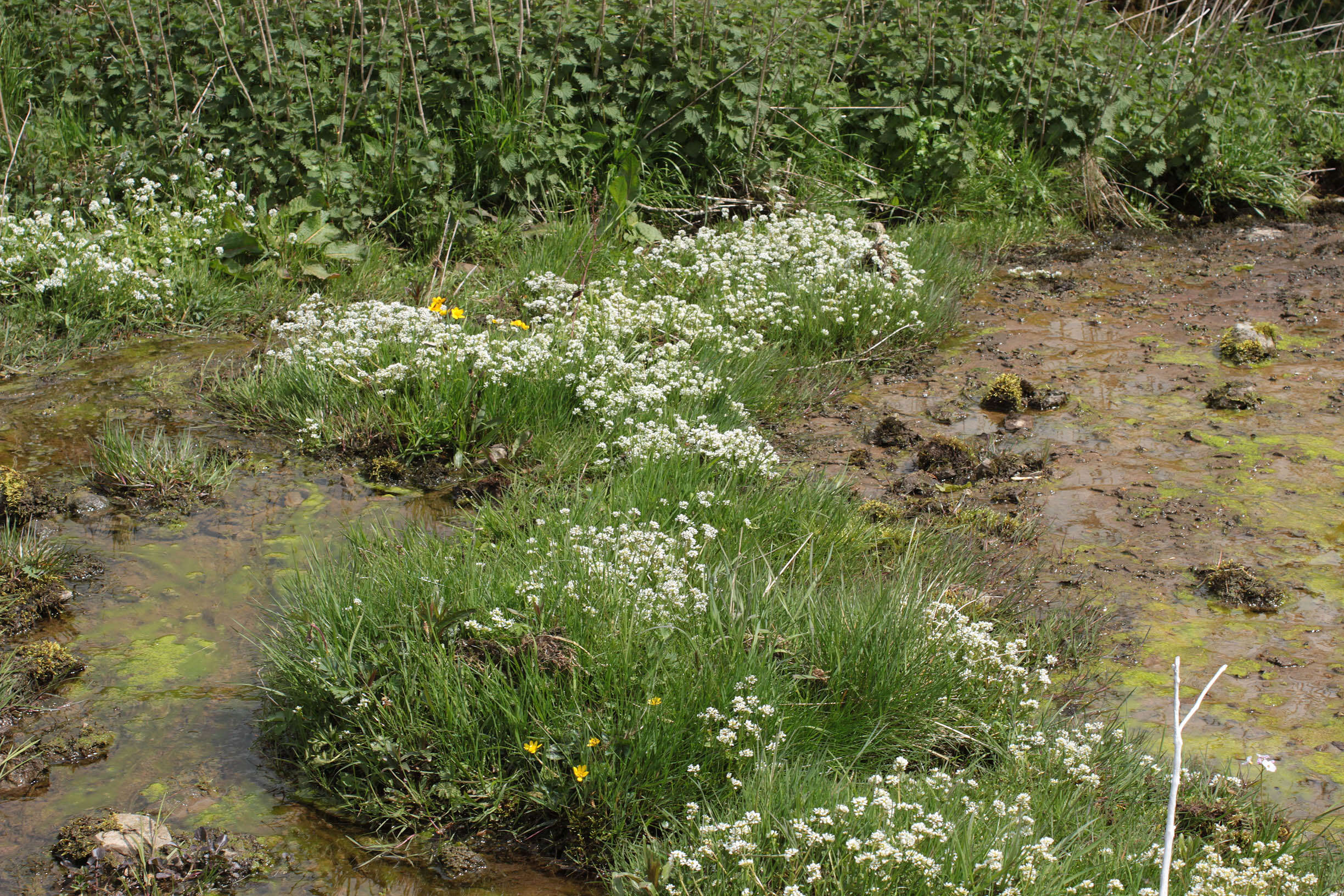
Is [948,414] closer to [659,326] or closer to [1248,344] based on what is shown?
[659,326]

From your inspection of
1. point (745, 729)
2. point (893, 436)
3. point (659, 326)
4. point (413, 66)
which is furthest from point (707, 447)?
point (413, 66)

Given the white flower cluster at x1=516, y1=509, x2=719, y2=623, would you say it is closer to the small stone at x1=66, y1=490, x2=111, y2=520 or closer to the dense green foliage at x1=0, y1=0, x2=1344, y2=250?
the small stone at x1=66, y1=490, x2=111, y2=520

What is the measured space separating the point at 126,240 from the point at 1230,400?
6234mm

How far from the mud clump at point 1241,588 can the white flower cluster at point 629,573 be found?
1983mm

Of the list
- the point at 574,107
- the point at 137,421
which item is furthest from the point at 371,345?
the point at 574,107

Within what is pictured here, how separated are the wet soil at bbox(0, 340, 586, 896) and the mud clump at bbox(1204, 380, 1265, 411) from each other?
4.04 m

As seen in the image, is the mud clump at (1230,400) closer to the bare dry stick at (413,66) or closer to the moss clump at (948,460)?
the moss clump at (948,460)

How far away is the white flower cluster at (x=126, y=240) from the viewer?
6016 millimetres

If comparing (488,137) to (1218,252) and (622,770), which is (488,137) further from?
(1218,252)

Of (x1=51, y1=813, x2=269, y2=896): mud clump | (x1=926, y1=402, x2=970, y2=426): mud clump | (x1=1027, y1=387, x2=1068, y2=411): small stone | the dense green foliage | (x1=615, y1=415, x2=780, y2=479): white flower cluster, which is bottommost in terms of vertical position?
(x1=51, y1=813, x2=269, y2=896): mud clump

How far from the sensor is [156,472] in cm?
463

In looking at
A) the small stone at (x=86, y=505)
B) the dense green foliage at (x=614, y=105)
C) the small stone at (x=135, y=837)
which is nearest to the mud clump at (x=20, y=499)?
the small stone at (x=86, y=505)

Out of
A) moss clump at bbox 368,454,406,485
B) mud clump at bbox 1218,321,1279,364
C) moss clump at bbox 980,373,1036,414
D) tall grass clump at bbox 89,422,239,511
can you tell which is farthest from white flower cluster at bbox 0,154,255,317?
mud clump at bbox 1218,321,1279,364

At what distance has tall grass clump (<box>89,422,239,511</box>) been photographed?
15.1ft
